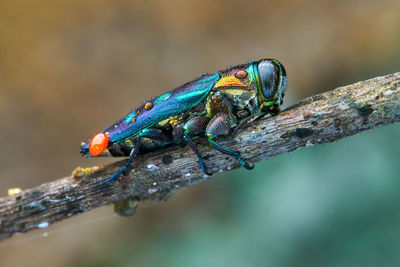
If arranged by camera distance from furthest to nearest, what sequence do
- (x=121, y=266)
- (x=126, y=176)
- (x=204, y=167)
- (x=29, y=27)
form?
(x=29, y=27)
(x=121, y=266)
(x=126, y=176)
(x=204, y=167)

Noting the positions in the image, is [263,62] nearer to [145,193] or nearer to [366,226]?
[145,193]

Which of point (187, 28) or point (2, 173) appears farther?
point (187, 28)

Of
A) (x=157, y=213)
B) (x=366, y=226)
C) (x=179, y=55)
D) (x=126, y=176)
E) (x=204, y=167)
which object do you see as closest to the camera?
(x=204, y=167)

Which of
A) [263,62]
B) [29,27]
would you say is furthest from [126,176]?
[29,27]

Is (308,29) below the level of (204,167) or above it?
above

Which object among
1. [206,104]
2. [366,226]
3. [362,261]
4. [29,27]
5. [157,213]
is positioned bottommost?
[362,261]

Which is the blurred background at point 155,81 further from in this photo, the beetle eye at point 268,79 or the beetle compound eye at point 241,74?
the beetle compound eye at point 241,74
